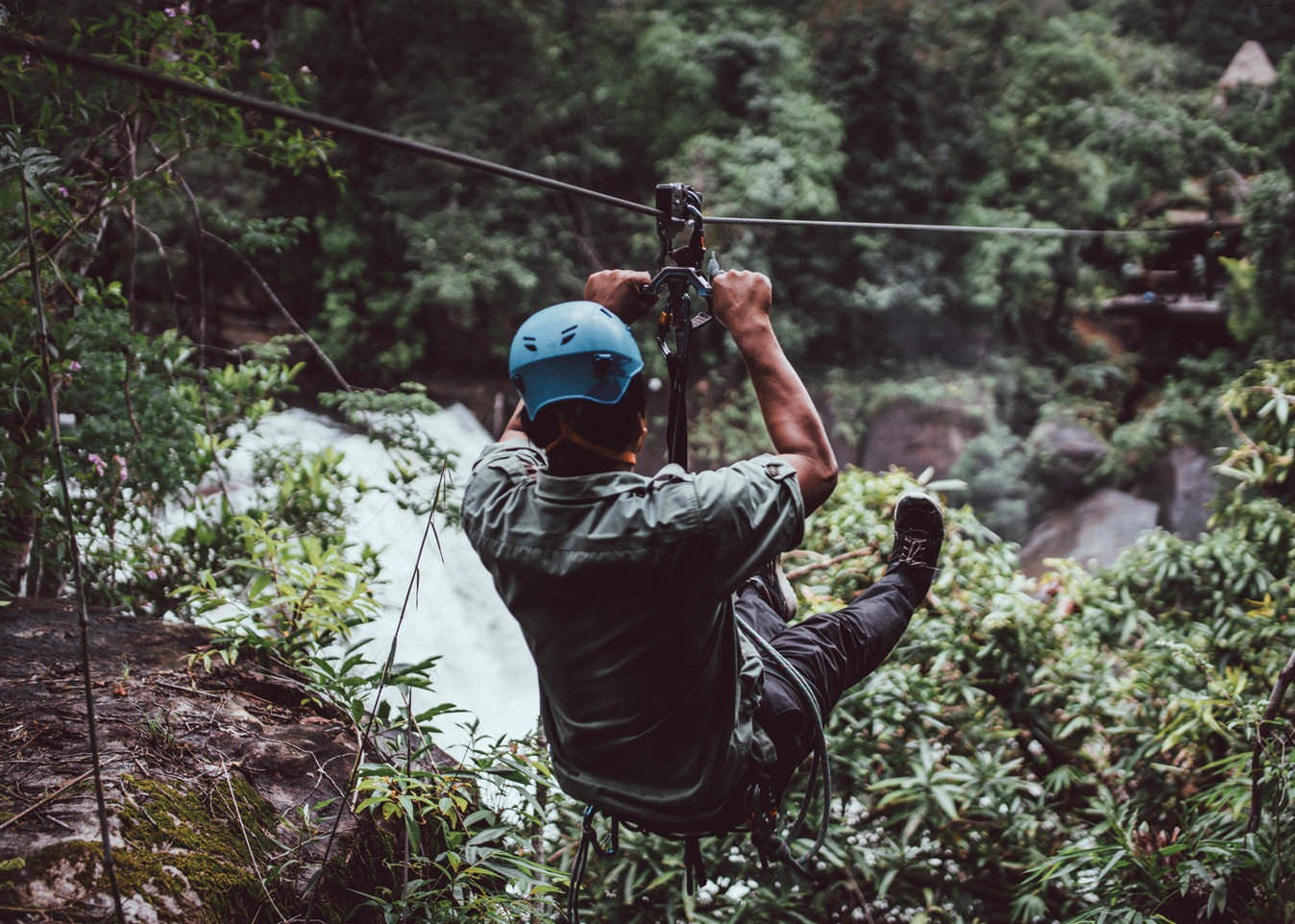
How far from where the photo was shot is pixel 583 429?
1.21 metres

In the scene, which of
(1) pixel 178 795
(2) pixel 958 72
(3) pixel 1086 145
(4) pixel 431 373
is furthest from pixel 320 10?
(1) pixel 178 795

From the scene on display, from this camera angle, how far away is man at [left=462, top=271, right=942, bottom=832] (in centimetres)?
115

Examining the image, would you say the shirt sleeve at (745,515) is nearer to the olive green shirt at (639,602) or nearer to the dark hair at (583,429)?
the olive green shirt at (639,602)

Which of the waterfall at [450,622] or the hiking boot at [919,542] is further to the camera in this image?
the waterfall at [450,622]

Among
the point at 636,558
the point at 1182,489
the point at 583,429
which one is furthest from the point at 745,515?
the point at 1182,489

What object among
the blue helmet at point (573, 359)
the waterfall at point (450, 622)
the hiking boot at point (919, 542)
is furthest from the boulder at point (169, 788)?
the waterfall at point (450, 622)

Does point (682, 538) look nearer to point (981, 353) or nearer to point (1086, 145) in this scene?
point (981, 353)

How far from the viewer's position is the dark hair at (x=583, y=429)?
1.21 m

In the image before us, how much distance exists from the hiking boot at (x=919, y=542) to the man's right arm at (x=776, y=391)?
618mm

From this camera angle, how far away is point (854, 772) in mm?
2758

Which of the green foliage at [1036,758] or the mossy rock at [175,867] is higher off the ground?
the mossy rock at [175,867]

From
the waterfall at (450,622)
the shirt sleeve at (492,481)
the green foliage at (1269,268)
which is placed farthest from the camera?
the green foliage at (1269,268)

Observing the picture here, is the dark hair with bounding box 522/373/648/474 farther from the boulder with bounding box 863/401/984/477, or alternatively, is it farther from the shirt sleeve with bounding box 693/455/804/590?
the boulder with bounding box 863/401/984/477

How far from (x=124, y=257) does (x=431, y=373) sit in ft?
9.80
